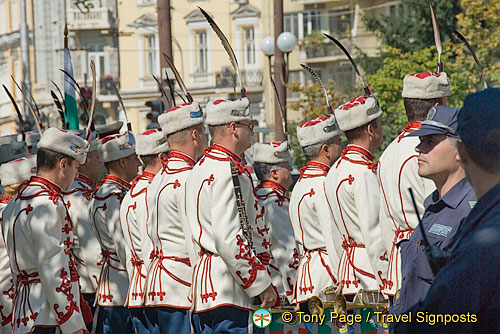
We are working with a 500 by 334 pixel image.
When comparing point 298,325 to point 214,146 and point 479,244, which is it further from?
point 479,244

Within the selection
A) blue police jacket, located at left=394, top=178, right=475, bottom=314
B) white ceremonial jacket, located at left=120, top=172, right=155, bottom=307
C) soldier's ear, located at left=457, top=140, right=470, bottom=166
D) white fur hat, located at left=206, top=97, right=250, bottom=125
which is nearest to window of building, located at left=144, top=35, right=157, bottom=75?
white ceremonial jacket, located at left=120, top=172, right=155, bottom=307

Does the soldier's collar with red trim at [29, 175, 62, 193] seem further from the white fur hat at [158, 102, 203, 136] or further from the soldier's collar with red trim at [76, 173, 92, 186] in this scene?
the soldier's collar with red trim at [76, 173, 92, 186]

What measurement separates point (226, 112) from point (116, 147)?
2585 millimetres

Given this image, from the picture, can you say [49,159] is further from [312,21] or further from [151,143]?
[312,21]

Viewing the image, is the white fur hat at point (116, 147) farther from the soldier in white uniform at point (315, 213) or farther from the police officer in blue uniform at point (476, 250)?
the police officer in blue uniform at point (476, 250)

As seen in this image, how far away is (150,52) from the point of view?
51.3 meters

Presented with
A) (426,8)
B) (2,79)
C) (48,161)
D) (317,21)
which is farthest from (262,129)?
(2,79)

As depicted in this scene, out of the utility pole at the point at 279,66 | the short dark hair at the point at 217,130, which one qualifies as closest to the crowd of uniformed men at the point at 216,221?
the short dark hair at the point at 217,130

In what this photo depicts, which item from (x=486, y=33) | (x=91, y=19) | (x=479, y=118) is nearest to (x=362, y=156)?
(x=479, y=118)

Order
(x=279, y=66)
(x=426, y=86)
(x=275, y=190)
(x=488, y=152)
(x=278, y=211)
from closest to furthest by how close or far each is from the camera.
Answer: (x=488, y=152), (x=426, y=86), (x=278, y=211), (x=275, y=190), (x=279, y=66)

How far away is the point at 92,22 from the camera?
5247 cm

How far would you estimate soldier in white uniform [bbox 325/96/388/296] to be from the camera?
742 centimetres

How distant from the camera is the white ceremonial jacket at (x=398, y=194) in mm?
6531

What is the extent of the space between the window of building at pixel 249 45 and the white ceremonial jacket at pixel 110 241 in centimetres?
4024
